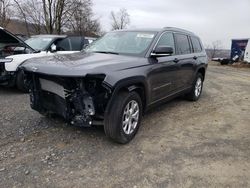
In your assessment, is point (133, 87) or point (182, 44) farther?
point (182, 44)

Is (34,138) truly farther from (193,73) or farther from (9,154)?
(193,73)

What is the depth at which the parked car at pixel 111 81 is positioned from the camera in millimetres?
3830

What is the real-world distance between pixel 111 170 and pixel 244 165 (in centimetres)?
177

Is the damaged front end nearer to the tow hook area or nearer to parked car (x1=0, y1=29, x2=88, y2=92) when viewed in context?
the tow hook area

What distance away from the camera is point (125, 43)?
206 inches

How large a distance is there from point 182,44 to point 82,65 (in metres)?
3.18

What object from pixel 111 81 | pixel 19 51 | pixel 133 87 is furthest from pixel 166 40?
pixel 19 51

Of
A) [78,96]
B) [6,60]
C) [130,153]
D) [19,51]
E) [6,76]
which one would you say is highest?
[19,51]

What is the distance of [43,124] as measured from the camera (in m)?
5.01

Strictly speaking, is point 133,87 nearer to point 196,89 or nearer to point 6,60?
point 196,89

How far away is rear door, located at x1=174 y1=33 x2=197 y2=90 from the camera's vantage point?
6004 millimetres

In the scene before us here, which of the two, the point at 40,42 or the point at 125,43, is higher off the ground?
the point at 125,43

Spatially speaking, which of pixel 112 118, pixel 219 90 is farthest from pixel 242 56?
pixel 112 118

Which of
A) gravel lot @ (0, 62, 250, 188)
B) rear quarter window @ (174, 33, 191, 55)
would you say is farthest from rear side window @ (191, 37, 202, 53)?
gravel lot @ (0, 62, 250, 188)
